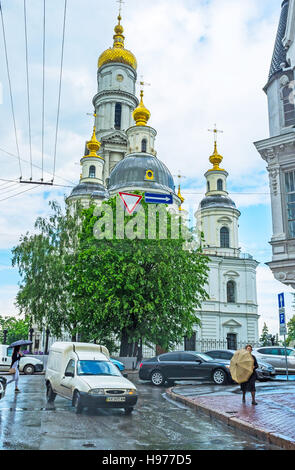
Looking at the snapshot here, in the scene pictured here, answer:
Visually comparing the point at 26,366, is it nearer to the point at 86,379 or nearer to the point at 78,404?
the point at 86,379

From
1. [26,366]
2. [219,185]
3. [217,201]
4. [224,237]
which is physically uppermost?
[219,185]

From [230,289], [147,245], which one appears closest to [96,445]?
[147,245]

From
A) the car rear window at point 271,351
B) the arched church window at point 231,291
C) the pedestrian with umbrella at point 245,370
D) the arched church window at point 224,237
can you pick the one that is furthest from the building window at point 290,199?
the arched church window at point 224,237

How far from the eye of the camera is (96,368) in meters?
11.1

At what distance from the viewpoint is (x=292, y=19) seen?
14.2 meters

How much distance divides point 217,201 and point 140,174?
1102 cm

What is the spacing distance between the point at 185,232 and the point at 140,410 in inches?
686

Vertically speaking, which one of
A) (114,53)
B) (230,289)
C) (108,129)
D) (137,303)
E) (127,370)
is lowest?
(127,370)

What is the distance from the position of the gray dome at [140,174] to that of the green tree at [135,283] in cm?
1641

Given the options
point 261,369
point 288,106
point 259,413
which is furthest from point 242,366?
point 288,106

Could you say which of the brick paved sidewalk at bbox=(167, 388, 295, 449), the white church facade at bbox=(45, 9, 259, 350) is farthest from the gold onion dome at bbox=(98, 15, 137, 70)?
the brick paved sidewalk at bbox=(167, 388, 295, 449)

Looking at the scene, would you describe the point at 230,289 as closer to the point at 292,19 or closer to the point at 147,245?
the point at 147,245

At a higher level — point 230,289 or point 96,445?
Answer: point 230,289

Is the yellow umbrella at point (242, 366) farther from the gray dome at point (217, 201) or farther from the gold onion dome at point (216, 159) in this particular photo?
the gold onion dome at point (216, 159)
